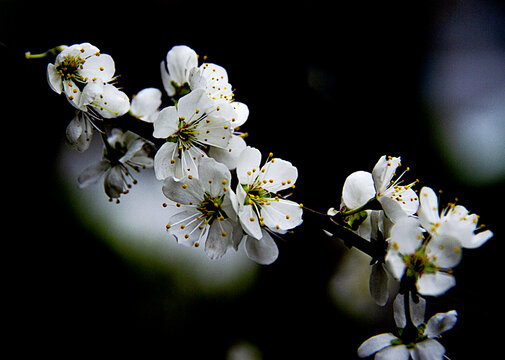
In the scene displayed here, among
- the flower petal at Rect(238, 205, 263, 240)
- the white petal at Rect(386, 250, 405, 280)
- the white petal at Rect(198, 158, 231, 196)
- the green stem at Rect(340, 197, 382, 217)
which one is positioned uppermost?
the green stem at Rect(340, 197, 382, 217)

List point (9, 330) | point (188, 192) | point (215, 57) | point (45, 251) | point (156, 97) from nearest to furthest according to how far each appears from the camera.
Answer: point (188, 192)
point (156, 97)
point (9, 330)
point (45, 251)
point (215, 57)

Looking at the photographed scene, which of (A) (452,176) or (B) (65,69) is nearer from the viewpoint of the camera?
(B) (65,69)

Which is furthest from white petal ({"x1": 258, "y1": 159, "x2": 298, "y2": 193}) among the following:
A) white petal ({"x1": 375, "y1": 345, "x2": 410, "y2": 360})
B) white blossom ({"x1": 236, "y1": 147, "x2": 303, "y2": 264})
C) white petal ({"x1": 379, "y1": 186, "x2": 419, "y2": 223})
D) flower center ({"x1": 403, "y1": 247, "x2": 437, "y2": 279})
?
white petal ({"x1": 375, "y1": 345, "x2": 410, "y2": 360})

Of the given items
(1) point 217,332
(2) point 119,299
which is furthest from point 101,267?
(1) point 217,332

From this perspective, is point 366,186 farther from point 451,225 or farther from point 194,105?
point 194,105

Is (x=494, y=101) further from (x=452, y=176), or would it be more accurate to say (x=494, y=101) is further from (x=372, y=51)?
(x=372, y=51)

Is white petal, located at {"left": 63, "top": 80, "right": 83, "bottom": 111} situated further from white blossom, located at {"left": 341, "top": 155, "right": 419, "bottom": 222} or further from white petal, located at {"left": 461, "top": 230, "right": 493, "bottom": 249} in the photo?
white petal, located at {"left": 461, "top": 230, "right": 493, "bottom": 249}

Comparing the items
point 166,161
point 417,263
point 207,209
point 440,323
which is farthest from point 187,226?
point 440,323

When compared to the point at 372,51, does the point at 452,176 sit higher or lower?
lower
